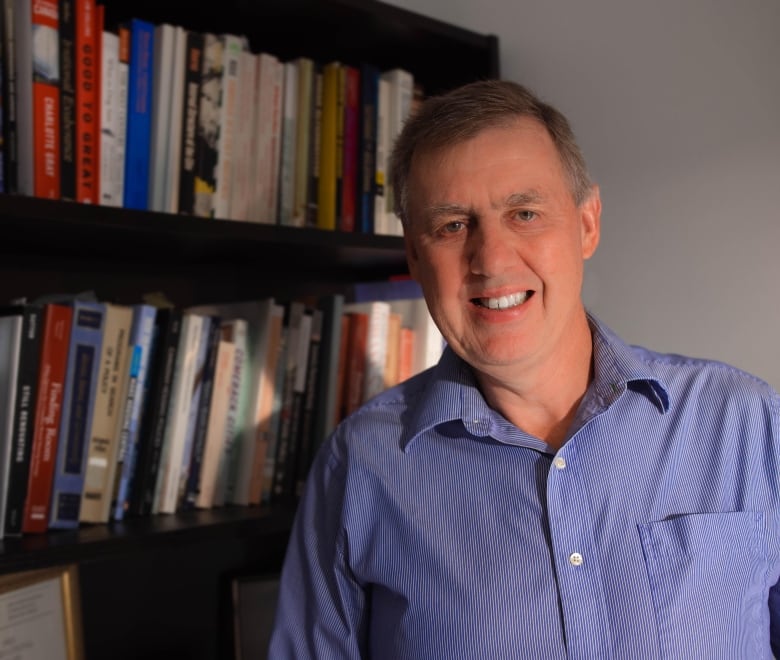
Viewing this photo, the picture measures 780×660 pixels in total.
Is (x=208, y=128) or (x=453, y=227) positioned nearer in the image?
(x=453, y=227)

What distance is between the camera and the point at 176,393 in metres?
1.42

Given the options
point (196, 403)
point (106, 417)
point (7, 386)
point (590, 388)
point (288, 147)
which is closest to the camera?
point (590, 388)

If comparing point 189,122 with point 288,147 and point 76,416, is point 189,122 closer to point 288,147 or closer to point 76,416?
point 288,147

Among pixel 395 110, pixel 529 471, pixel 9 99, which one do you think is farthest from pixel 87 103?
pixel 529 471

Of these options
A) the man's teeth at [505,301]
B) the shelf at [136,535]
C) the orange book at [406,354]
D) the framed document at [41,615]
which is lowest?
the framed document at [41,615]

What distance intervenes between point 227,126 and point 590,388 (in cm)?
77

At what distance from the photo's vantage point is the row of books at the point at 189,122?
1272mm

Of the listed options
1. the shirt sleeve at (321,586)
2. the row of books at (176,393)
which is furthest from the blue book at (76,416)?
the shirt sleeve at (321,586)

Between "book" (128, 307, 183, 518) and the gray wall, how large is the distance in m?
0.79

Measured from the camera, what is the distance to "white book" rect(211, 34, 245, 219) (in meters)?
1.48

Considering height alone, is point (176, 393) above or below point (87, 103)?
below

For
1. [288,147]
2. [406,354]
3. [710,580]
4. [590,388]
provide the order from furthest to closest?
[406,354] < [288,147] < [590,388] < [710,580]

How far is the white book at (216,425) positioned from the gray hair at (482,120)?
463mm

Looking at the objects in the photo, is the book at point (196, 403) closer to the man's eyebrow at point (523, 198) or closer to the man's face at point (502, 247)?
the man's face at point (502, 247)
